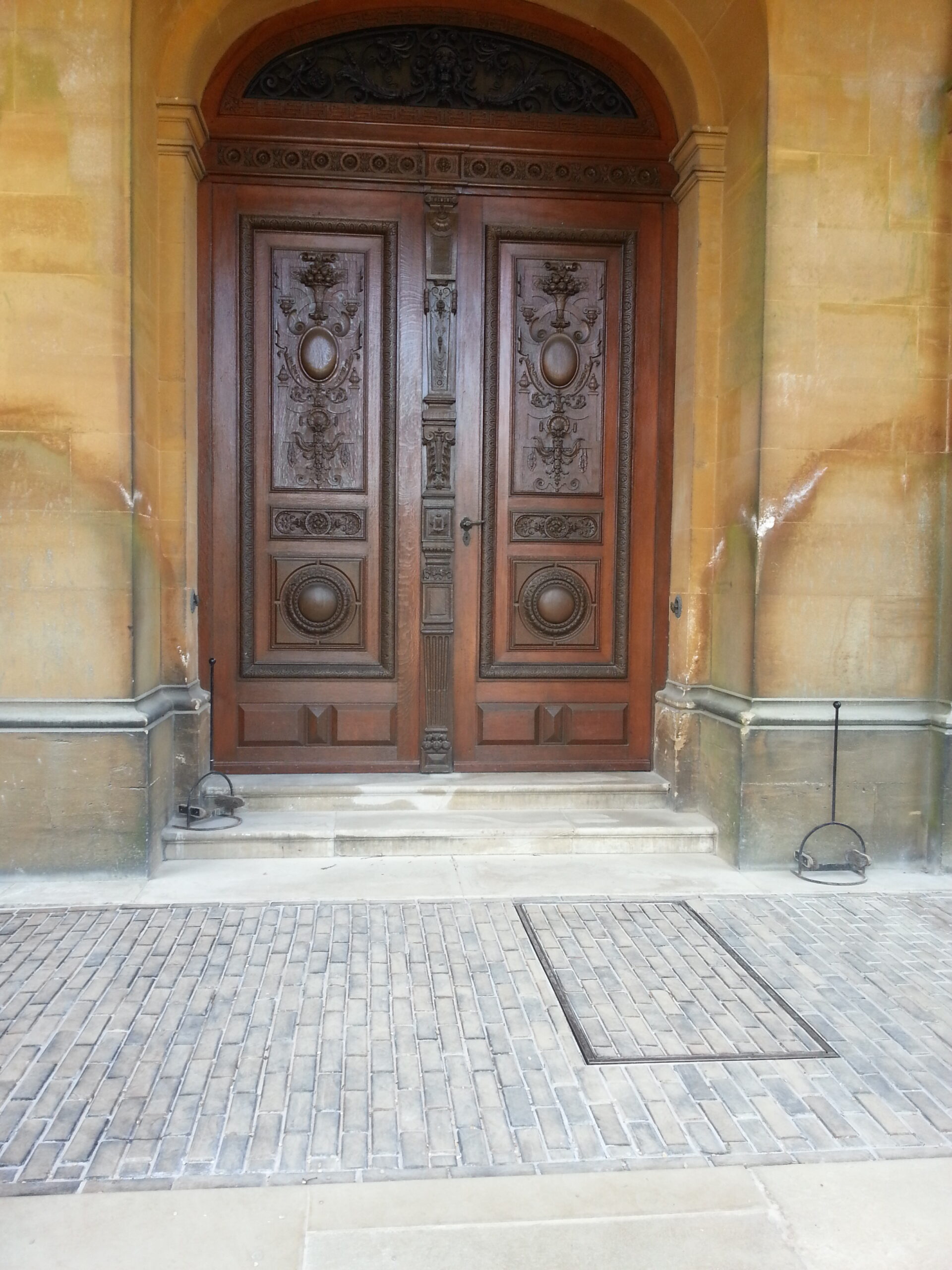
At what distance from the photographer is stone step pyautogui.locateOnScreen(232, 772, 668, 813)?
18.0 feet

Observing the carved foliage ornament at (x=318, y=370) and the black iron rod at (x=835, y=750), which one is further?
the carved foliage ornament at (x=318, y=370)

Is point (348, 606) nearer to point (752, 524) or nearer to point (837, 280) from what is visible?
point (752, 524)

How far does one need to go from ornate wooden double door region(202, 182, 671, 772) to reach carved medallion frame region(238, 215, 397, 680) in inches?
0.5

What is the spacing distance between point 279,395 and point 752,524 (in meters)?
2.70

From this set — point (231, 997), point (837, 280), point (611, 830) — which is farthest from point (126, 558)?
point (837, 280)

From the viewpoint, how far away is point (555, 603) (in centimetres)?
598

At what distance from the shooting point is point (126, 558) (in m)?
4.70

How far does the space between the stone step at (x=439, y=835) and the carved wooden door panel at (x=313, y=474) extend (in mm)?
667

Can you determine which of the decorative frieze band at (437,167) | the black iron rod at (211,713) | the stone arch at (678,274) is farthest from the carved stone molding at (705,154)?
the black iron rod at (211,713)

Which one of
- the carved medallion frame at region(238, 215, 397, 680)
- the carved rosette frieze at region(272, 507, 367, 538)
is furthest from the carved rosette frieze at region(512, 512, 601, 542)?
the carved rosette frieze at region(272, 507, 367, 538)

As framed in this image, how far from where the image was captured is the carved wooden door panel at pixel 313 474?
225 inches

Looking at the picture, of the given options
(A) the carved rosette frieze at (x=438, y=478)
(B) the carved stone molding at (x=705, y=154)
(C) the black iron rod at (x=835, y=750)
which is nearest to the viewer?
(C) the black iron rod at (x=835, y=750)

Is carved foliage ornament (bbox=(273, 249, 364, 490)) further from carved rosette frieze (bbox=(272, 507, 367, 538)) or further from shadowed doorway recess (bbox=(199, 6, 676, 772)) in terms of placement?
carved rosette frieze (bbox=(272, 507, 367, 538))

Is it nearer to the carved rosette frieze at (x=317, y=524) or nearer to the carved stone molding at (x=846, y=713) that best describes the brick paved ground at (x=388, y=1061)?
the carved stone molding at (x=846, y=713)
